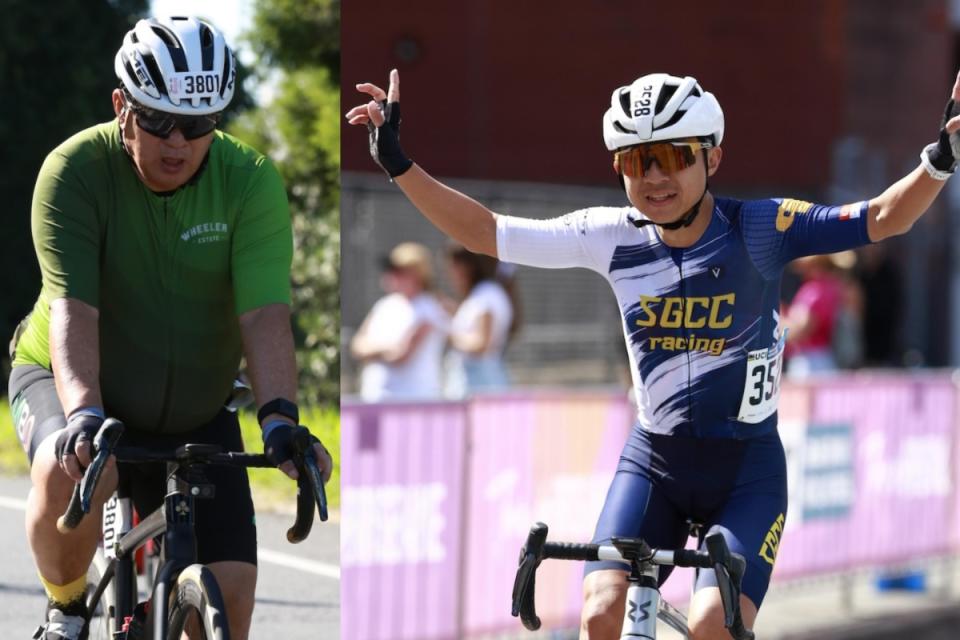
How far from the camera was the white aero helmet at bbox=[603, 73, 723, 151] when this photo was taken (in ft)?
14.6

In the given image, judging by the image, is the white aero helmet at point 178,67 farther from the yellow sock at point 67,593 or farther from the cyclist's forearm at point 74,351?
the yellow sock at point 67,593

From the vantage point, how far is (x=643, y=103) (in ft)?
14.7

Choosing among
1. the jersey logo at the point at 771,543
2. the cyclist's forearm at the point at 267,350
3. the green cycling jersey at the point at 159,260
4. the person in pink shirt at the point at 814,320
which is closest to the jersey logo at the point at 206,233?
the green cycling jersey at the point at 159,260

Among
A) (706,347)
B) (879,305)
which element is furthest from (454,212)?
(879,305)

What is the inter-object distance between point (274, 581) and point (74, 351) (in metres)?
1.25

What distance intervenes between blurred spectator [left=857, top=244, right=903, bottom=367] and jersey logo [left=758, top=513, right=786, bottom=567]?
11158mm

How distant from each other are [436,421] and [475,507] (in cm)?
47

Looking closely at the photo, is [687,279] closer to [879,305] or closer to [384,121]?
[384,121]

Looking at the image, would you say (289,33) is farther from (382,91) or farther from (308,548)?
(308,548)

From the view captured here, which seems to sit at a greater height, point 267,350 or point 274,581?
point 267,350

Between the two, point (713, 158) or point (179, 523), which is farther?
point (713, 158)

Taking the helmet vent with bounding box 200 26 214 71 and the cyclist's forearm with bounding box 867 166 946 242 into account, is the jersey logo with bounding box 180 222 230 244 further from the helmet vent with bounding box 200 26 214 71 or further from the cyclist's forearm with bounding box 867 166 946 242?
the cyclist's forearm with bounding box 867 166 946 242

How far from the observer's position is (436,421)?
8070mm

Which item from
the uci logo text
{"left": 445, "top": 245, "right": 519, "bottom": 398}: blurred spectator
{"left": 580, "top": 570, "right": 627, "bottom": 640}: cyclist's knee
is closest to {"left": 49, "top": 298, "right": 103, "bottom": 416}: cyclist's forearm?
{"left": 580, "top": 570, "right": 627, "bottom": 640}: cyclist's knee
